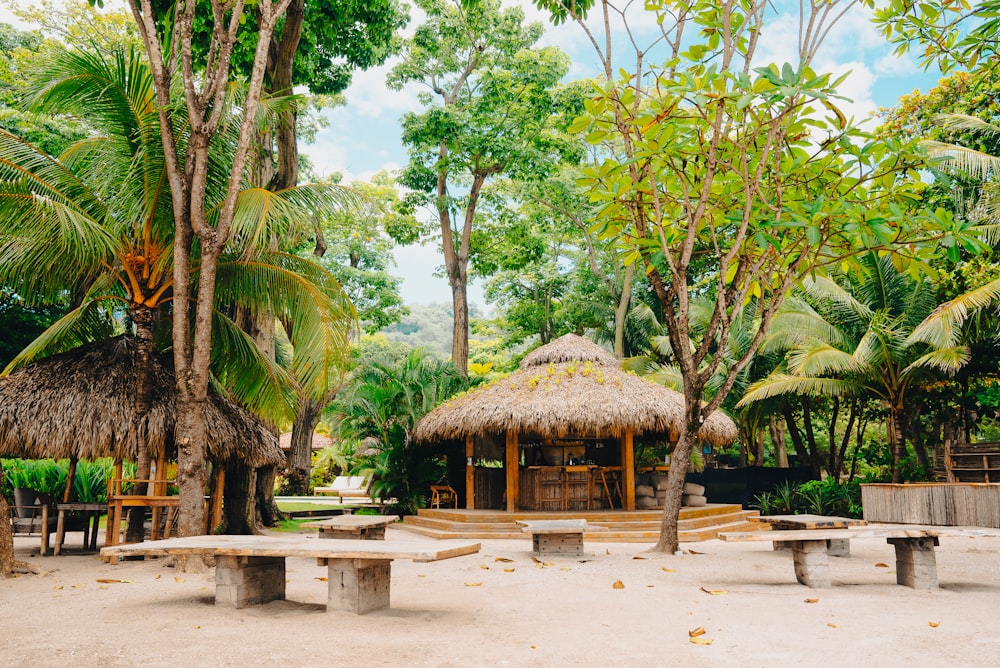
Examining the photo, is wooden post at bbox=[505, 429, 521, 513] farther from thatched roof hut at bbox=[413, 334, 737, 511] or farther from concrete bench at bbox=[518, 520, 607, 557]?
concrete bench at bbox=[518, 520, 607, 557]

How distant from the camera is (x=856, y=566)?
304 inches

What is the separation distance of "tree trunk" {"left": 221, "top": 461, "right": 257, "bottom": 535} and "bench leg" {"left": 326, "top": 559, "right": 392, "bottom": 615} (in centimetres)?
622

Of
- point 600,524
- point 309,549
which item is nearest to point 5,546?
point 309,549

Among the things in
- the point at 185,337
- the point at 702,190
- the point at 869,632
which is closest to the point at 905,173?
the point at 702,190

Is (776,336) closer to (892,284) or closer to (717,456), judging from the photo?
(892,284)

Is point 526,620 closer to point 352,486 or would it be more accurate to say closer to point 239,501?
point 239,501

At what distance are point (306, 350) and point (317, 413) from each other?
13.2 metres

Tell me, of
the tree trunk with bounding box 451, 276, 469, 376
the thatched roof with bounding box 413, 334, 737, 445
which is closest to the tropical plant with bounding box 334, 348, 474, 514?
the thatched roof with bounding box 413, 334, 737, 445

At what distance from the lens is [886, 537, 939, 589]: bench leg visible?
6129mm

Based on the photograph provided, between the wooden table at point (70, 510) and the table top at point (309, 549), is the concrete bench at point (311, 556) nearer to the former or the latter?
the table top at point (309, 549)

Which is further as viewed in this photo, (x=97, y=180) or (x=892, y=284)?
(x=892, y=284)

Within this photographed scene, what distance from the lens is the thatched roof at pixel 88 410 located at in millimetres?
8039

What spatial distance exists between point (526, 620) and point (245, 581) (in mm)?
1837

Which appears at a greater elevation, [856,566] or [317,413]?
[317,413]
